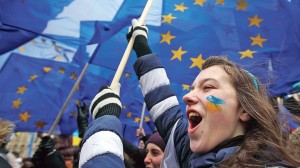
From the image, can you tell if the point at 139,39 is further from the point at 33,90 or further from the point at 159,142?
the point at 33,90

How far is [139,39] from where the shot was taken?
104 inches

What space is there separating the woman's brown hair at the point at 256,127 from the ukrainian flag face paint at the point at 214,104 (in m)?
0.10

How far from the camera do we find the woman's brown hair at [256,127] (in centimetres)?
152

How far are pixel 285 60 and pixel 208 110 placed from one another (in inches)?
128

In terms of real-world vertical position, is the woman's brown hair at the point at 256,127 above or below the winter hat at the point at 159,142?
above

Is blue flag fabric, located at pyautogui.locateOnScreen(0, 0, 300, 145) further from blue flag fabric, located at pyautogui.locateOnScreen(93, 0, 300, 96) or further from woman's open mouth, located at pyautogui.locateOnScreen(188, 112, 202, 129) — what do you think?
woman's open mouth, located at pyautogui.locateOnScreen(188, 112, 202, 129)

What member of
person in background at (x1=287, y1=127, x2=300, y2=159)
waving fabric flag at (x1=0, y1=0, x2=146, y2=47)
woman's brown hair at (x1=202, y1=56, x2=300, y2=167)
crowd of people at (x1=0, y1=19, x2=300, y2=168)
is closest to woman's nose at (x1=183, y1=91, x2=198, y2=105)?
crowd of people at (x1=0, y1=19, x2=300, y2=168)

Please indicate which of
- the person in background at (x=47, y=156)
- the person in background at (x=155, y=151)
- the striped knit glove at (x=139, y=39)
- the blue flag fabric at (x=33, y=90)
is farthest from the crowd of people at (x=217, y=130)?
the blue flag fabric at (x=33, y=90)

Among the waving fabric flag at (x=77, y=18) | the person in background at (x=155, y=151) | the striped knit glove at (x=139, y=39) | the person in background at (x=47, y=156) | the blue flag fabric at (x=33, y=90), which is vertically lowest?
the person in background at (x=47, y=156)

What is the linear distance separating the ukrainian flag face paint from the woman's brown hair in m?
0.10

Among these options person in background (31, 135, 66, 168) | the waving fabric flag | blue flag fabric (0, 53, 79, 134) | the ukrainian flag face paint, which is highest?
the waving fabric flag

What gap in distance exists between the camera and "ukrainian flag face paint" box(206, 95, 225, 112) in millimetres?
1771

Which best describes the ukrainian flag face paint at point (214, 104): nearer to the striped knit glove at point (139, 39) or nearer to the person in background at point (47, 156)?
the striped knit glove at point (139, 39)

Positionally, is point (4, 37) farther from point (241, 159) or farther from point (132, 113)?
point (241, 159)
